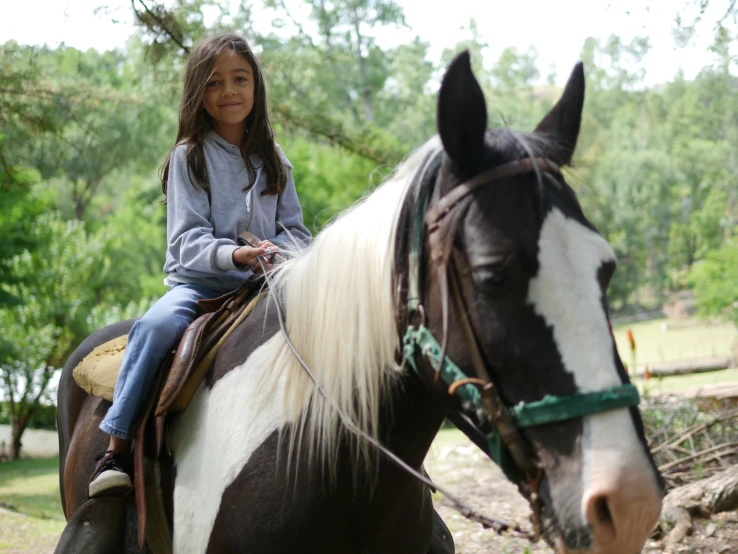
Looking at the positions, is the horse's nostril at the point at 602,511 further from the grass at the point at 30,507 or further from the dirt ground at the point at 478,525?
the grass at the point at 30,507

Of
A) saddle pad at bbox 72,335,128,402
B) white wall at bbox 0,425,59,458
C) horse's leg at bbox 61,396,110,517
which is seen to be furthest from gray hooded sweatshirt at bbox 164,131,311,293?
white wall at bbox 0,425,59,458

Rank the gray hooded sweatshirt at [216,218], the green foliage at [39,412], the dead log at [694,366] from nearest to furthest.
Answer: the gray hooded sweatshirt at [216,218]
the green foliage at [39,412]
the dead log at [694,366]

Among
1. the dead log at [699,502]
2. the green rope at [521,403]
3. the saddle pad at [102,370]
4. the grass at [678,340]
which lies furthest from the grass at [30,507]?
the grass at [678,340]

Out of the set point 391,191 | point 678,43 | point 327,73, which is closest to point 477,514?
point 391,191

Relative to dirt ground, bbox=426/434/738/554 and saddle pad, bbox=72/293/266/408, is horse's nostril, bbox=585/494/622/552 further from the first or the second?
saddle pad, bbox=72/293/266/408

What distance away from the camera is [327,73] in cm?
3097

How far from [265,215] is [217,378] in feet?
2.41

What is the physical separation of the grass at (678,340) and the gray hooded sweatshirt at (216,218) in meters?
19.9

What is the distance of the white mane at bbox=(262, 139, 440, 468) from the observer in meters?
1.74

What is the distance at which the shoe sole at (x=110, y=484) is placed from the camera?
82.4 inches

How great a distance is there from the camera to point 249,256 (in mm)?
2195

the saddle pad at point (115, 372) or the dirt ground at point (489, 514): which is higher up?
the saddle pad at point (115, 372)

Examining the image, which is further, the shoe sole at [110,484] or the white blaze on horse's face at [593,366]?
the shoe sole at [110,484]

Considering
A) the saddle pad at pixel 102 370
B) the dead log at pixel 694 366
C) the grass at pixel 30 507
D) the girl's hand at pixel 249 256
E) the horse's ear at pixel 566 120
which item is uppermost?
the horse's ear at pixel 566 120
